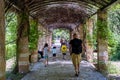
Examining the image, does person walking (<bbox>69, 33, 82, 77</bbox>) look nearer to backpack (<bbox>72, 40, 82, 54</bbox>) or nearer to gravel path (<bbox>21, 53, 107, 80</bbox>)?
backpack (<bbox>72, 40, 82, 54</bbox>)

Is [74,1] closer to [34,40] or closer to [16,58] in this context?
[34,40]

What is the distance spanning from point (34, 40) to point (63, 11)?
17.3 ft

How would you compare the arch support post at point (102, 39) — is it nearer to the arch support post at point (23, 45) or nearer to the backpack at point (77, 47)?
the backpack at point (77, 47)

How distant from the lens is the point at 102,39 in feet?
55.8

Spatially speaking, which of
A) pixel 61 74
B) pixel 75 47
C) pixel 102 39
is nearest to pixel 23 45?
pixel 61 74

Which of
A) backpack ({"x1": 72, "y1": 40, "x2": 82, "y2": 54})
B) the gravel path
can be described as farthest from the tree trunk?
backpack ({"x1": 72, "y1": 40, "x2": 82, "y2": 54})

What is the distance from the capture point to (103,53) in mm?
16969

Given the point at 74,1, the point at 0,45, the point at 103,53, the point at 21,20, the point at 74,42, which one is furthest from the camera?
the point at 74,1

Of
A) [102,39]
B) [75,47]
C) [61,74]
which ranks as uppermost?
[102,39]

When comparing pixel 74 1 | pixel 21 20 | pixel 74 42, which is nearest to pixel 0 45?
pixel 74 42

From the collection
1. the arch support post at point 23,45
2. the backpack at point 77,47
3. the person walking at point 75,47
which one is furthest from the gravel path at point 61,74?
the backpack at point 77,47

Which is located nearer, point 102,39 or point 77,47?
point 77,47

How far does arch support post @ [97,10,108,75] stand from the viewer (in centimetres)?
1675

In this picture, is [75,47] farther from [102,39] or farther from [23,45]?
[102,39]
